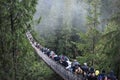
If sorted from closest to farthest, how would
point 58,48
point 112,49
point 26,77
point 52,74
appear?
point 112,49 → point 26,77 → point 52,74 → point 58,48

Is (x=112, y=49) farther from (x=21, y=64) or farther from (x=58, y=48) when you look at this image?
(x=58, y=48)

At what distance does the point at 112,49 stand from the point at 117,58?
49 centimetres

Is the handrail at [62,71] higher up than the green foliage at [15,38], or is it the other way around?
the green foliage at [15,38]

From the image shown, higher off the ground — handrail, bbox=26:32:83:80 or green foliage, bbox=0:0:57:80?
green foliage, bbox=0:0:57:80

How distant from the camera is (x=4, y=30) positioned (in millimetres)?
18359

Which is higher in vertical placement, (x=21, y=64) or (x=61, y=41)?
(x=21, y=64)

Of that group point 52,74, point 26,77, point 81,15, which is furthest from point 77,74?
point 81,15

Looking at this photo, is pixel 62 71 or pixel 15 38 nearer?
pixel 15 38

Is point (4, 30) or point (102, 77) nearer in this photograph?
point (102, 77)

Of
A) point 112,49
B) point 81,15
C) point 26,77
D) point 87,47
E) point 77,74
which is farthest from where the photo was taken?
point 81,15

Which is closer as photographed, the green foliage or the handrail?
the handrail

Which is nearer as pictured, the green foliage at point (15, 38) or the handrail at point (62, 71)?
the handrail at point (62, 71)

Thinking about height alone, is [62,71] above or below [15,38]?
below

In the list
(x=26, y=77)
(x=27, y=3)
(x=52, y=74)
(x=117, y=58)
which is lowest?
(x=52, y=74)
